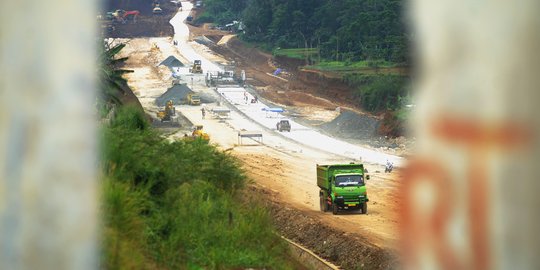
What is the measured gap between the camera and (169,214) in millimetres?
21062

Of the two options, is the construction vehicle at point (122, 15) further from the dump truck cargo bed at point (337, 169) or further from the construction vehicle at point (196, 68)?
the dump truck cargo bed at point (337, 169)

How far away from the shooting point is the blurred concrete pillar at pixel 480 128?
432 cm

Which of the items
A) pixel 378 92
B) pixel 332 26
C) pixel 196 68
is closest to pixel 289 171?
pixel 378 92

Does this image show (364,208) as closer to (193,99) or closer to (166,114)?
(166,114)

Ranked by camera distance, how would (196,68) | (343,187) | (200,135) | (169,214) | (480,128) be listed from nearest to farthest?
(480,128), (169,214), (343,187), (200,135), (196,68)

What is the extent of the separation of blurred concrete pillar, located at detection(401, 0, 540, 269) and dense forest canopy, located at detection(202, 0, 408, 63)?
4078 inches

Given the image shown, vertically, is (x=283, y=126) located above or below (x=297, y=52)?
above

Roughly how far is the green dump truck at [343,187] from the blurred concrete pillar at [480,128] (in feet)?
132

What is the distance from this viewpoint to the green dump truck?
147 ft

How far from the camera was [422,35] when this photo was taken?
4305 mm

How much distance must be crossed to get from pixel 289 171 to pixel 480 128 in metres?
65.3

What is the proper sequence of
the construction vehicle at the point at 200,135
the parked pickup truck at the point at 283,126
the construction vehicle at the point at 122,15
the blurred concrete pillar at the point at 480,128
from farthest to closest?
the construction vehicle at the point at 122,15 < the parked pickup truck at the point at 283,126 < the construction vehicle at the point at 200,135 < the blurred concrete pillar at the point at 480,128

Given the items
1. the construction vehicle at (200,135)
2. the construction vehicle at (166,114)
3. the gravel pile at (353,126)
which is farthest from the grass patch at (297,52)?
the construction vehicle at (200,135)

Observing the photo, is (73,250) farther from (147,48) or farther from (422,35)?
(147,48)
